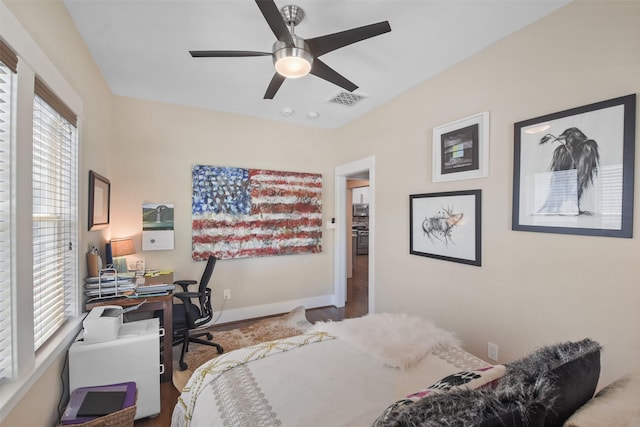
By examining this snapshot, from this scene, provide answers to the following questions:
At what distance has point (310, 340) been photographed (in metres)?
1.75

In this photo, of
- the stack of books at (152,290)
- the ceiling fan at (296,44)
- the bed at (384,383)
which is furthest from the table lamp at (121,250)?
the ceiling fan at (296,44)

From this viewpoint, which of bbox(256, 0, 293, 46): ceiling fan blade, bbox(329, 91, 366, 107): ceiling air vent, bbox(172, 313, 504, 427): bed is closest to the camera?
bbox(172, 313, 504, 427): bed

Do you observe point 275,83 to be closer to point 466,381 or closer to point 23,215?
point 23,215

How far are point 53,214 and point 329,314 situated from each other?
3274mm

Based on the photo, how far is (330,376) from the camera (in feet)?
4.51

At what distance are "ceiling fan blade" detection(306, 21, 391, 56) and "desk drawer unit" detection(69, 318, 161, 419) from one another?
2.27m

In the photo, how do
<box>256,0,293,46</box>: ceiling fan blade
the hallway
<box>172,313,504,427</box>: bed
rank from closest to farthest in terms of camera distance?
<box>172,313,504,427</box>: bed → <box>256,0,293,46</box>: ceiling fan blade → the hallway

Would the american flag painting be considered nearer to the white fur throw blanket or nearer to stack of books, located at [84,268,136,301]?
stack of books, located at [84,268,136,301]

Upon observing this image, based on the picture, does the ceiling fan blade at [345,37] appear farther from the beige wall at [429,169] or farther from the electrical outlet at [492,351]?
the electrical outlet at [492,351]

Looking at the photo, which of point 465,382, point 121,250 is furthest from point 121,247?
point 465,382

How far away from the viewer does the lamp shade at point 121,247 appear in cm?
277

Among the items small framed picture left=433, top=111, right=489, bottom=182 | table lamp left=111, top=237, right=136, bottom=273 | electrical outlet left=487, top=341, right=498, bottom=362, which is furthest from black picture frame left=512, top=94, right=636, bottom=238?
table lamp left=111, top=237, right=136, bottom=273

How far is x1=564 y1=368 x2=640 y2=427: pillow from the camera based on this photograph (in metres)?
0.77

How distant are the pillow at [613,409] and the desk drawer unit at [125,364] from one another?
2266 millimetres
